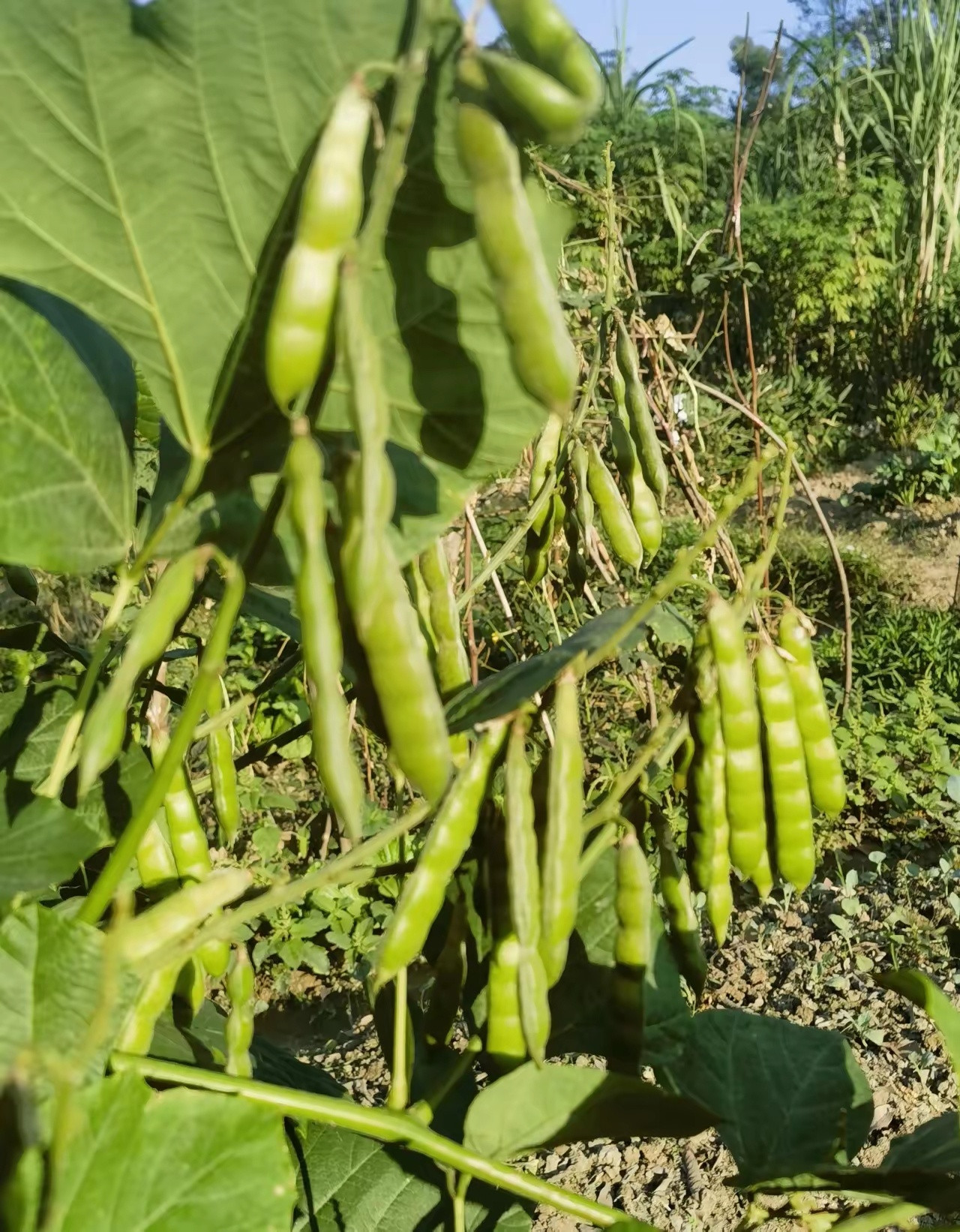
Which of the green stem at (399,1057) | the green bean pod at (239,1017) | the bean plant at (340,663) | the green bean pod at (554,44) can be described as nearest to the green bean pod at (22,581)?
the bean plant at (340,663)

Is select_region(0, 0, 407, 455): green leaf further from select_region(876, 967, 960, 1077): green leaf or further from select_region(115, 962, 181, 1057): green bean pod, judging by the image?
select_region(876, 967, 960, 1077): green leaf

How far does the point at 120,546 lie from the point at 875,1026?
270cm

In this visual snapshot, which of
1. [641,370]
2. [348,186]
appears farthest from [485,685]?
[641,370]

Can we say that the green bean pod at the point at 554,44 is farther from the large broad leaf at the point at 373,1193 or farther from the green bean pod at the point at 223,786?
the large broad leaf at the point at 373,1193

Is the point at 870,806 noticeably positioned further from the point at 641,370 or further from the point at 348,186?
the point at 348,186

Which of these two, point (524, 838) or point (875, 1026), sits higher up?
point (524, 838)

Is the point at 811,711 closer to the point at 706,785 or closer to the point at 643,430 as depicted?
the point at 706,785

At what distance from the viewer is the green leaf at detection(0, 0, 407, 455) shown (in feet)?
2.01

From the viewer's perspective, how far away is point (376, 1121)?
70cm

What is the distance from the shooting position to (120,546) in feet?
2.57

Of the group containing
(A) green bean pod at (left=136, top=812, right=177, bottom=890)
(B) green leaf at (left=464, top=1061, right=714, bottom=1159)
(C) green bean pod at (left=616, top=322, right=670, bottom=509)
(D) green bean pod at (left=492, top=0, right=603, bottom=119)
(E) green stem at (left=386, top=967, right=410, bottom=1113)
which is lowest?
(B) green leaf at (left=464, top=1061, right=714, bottom=1159)

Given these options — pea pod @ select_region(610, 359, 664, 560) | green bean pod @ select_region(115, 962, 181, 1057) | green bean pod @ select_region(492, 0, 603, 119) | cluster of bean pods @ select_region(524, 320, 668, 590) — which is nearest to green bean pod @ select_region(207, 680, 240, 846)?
green bean pod @ select_region(115, 962, 181, 1057)

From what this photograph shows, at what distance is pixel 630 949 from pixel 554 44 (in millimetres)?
601

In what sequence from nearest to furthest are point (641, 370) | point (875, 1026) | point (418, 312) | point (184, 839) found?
point (418, 312) → point (184, 839) → point (875, 1026) → point (641, 370)
